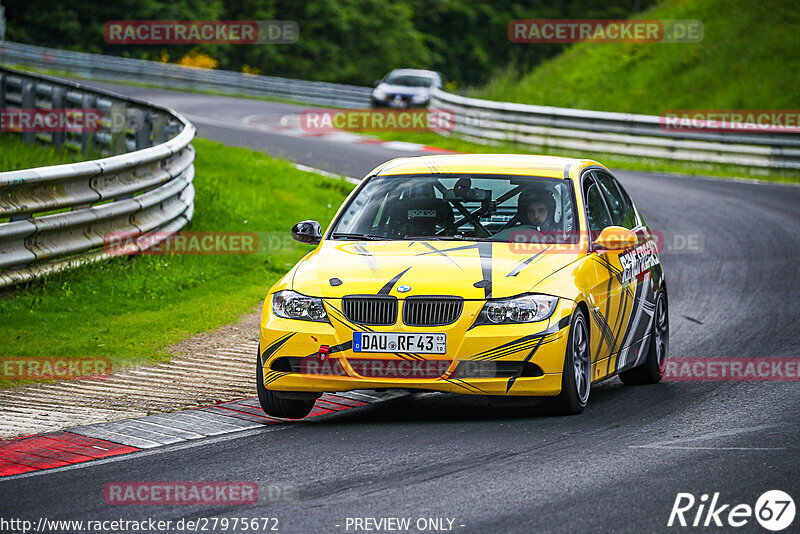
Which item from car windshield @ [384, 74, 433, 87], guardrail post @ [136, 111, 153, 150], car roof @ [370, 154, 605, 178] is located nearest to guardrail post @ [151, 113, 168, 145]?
guardrail post @ [136, 111, 153, 150]

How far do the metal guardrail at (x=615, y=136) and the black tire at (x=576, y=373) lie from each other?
66.2 ft

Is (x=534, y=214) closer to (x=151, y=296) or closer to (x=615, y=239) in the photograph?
(x=615, y=239)

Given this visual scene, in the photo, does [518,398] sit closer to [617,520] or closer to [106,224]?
[617,520]

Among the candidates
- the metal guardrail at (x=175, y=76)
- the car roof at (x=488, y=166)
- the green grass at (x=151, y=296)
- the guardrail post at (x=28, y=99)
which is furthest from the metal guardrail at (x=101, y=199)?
the metal guardrail at (x=175, y=76)

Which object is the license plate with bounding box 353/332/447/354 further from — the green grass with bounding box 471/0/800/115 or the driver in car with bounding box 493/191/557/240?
A: the green grass with bounding box 471/0/800/115

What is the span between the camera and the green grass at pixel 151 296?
1036cm

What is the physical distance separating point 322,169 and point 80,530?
17773 mm

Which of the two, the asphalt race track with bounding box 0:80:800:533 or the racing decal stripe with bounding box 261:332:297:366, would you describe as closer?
the asphalt race track with bounding box 0:80:800:533

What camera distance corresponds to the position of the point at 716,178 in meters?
26.6

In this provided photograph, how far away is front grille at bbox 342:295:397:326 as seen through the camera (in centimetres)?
793

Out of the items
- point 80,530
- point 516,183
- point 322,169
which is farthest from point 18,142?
point 80,530

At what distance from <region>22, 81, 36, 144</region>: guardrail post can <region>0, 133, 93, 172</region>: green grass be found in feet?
0.32

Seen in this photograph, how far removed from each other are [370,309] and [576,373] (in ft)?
4.51

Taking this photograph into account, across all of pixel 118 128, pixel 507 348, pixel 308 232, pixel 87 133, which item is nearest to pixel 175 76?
pixel 87 133
